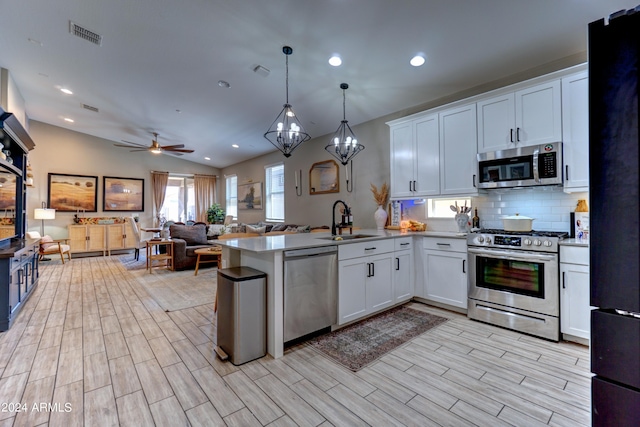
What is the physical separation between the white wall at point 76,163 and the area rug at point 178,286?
12.3 feet

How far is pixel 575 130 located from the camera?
2727 mm

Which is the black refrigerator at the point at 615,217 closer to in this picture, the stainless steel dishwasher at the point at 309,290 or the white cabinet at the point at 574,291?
the stainless steel dishwasher at the point at 309,290

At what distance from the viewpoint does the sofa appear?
5891mm

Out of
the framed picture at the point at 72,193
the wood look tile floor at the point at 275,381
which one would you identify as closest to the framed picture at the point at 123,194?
the framed picture at the point at 72,193

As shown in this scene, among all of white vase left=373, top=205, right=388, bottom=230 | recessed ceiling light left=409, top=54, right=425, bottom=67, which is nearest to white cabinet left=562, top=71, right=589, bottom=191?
recessed ceiling light left=409, top=54, right=425, bottom=67

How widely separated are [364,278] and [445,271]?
1.10m

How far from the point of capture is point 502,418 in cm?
171

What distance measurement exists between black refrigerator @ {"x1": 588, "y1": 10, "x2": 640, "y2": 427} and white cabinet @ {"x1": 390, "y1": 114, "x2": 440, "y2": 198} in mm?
3153

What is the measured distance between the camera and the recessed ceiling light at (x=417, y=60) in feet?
10.6

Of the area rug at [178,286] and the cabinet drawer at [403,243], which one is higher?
the cabinet drawer at [403,243]

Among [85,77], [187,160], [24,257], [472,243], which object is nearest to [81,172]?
[187,160]

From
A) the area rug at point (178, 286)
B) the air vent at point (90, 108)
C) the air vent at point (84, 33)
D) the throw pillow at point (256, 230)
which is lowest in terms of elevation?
the area rug at point (178, 286)

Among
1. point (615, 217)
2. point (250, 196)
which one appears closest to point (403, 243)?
point (615, 217)

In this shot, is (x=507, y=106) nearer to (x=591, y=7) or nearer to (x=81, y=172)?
(x=591, y=7)
